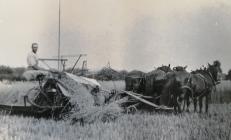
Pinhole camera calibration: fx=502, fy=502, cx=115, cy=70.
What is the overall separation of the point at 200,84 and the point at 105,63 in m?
1.01

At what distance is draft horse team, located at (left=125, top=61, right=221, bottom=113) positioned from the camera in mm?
4035

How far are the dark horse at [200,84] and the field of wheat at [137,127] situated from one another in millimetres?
324

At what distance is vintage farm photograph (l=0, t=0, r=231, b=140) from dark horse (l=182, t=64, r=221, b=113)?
0.08m

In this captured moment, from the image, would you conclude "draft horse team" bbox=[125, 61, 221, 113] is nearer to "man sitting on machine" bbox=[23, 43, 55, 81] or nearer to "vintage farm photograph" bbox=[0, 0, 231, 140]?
"vintage farm photograph" bbox=[0, 0, 231, 140]

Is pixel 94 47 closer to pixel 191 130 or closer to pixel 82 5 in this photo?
pixel 82 5

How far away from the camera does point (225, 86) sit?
4.00 metres

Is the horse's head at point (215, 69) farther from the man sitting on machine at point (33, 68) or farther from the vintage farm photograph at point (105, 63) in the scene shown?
the man sitting on machine at point (33, 68)

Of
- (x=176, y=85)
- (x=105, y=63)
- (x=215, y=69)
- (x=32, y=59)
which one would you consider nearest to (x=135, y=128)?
(x=105, y=63)

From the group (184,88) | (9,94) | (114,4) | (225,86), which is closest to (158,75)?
(184,88)

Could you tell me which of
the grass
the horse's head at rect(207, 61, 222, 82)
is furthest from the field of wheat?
the horse's head at rect(207, 61, 222, 82)

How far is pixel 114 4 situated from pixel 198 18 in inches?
24.5

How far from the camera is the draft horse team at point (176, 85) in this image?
404cm

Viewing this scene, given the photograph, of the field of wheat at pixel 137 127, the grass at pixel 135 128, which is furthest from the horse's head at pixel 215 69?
the grass at pixel 135 128

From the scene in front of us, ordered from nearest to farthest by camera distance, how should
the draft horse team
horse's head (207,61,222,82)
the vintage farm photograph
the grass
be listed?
the grass
the vintage farm photograph
horse's head (207,61,222,82)
the draft horse team
